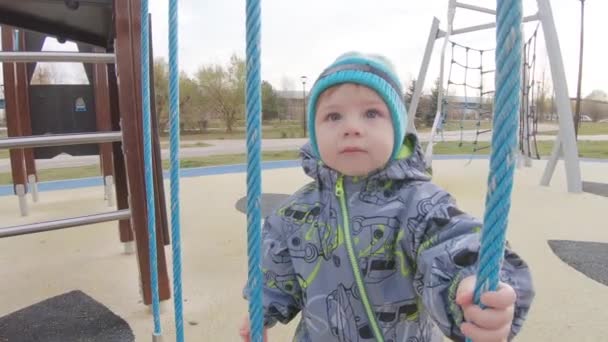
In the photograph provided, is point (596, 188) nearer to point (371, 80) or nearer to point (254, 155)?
point (371, 80)

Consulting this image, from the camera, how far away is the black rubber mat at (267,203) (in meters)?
3.35

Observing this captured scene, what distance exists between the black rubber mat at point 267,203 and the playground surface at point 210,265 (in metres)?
0.08

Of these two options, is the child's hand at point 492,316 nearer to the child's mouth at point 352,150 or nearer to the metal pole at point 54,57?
the child's mouth at point 352,150

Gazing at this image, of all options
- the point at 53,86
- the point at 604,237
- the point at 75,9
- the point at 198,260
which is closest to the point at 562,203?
the point at 604,237

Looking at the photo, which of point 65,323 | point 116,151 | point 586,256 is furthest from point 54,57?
point 586,256

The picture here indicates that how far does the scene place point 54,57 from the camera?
1.45 metres

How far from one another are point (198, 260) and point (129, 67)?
1.08m

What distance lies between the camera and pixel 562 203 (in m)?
3.62

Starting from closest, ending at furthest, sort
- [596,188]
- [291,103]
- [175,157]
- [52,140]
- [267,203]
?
[175,157], [52,140], [267,203], [596,188], [291,103]

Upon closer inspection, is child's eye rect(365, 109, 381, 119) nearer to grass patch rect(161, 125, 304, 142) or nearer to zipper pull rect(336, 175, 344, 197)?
zipper pull rect(336, 175, 344, 197)

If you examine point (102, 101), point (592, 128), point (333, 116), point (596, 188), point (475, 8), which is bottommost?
point (596, 188)

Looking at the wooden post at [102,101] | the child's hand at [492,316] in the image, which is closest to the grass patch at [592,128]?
the wooden post at [102,101]

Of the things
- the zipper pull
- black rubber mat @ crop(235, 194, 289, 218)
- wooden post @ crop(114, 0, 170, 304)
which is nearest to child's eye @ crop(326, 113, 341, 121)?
the zipper pull

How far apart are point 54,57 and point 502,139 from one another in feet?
4.83
